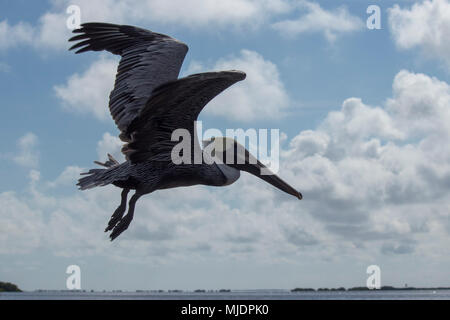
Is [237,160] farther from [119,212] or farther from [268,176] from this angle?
[119,212]

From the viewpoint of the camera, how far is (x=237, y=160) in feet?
29.0

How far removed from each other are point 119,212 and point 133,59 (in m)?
2.63

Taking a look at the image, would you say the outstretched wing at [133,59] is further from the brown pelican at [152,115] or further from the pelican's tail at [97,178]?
the pelican's tail at [97,178]

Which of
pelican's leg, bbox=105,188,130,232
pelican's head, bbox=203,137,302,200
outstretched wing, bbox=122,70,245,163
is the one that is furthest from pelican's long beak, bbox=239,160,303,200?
pelican's leg, bbox=105,188,130,232

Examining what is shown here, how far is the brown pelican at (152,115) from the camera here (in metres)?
7.02

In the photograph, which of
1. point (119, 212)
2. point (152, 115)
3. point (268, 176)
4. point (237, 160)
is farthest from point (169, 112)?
point (268, 176)

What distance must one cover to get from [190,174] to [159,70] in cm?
187

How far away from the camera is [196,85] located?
22.2ft

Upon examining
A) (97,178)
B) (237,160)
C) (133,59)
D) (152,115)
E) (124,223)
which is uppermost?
(133,59)

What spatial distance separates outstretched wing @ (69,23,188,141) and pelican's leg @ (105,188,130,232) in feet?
2.81
